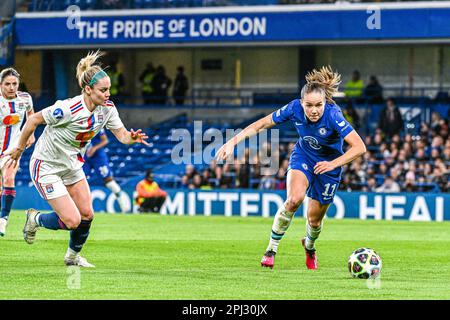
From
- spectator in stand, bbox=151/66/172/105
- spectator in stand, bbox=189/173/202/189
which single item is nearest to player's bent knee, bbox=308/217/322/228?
spectator in stand, bbox=189/173/202/189

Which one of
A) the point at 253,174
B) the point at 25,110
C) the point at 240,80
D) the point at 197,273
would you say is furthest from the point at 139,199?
the point at 197,273

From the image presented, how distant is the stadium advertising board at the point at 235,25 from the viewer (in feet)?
97.4

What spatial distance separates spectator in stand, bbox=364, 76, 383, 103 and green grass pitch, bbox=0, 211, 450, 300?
10485 millimetres

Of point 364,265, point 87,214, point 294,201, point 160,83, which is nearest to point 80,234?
point 87,214

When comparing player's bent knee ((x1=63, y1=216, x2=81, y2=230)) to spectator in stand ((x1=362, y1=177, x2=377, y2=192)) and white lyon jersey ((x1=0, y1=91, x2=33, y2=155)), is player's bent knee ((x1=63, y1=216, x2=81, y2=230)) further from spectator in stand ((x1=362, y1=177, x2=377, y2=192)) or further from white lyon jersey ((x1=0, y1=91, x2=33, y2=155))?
spectator in stand ((x1=362, y1=177, x2=377, y2=192))

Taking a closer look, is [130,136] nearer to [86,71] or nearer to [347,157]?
[86,71]

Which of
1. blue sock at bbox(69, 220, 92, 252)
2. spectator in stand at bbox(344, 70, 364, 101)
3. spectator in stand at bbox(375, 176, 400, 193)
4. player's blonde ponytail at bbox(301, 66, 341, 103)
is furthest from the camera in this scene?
spectator in stand at bbox(344, 70, 364, 101)

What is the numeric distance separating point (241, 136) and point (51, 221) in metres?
2.26

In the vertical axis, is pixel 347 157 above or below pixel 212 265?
above

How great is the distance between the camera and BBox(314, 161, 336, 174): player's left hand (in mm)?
11000

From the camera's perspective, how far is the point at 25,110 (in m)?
15.6

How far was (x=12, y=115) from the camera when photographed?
1558 centimetres
